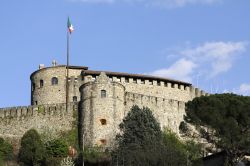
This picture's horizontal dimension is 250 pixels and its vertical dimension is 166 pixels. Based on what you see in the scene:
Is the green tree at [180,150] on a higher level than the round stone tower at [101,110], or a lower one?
lower

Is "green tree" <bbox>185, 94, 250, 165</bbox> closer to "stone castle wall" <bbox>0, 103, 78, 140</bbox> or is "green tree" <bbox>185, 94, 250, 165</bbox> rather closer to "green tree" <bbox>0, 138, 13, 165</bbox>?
"stone castle wall" <bbox>0, 103, 78, 140</bbox>

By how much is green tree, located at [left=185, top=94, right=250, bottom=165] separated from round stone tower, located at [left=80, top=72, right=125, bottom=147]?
909cm

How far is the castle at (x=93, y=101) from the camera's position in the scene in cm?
6381

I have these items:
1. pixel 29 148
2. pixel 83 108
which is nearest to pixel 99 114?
pixel 83 108

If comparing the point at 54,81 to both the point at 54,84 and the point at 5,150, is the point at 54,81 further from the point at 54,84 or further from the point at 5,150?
the point at 5,150

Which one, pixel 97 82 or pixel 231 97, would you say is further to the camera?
pixel 97 82

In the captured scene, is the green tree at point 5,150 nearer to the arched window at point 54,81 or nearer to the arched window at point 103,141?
the arched window at point 103,141

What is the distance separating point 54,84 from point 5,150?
12193mm

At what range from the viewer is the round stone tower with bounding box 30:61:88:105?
2881 inches

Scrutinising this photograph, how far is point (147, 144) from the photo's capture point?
58.7m

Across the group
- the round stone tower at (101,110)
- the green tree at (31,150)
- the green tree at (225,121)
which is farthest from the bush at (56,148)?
the green tree at (225,121)

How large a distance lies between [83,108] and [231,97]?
593 inches

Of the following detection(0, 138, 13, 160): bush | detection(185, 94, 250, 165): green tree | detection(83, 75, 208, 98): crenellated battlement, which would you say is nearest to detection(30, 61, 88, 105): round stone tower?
detection(83, 75, 208, 98): crenellated battlement

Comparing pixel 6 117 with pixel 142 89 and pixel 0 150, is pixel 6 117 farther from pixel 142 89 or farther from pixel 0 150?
pixel 142 89
